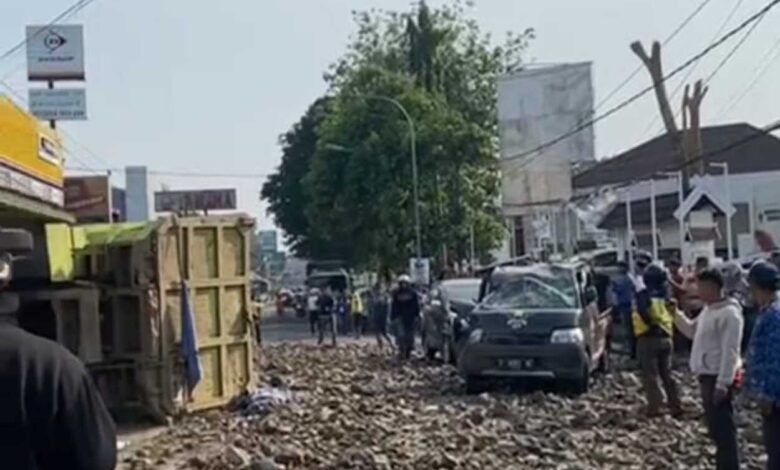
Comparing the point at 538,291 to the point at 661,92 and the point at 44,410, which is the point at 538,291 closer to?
the point at 661,92

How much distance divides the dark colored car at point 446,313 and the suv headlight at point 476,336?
4756 mm

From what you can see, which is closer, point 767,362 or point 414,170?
point 767,362

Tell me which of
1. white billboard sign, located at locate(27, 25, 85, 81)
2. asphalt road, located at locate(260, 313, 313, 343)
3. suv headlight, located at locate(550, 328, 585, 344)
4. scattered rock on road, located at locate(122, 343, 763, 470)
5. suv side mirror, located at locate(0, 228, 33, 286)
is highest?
white billboard sign, located at locate(27, 25, 85, 81)

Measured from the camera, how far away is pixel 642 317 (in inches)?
Result: 577

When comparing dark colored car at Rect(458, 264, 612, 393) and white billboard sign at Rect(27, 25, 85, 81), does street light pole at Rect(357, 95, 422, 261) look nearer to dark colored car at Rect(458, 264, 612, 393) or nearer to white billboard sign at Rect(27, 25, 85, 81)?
white billboard sign at Rect(27, 25, 85, 81)

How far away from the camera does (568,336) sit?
1873 cm

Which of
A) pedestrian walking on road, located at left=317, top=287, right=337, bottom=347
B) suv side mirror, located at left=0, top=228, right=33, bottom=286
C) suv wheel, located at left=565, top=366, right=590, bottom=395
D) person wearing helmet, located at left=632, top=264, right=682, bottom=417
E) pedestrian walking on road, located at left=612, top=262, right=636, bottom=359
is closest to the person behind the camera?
suv side mirror, located at left=0, top=228, right=33, bottom=286

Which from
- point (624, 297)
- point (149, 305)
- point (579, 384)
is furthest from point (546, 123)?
point (149, 305)

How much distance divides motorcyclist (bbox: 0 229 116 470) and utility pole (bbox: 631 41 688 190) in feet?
98.3

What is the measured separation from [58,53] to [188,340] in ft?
61.0

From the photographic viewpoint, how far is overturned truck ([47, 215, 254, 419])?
51.9ft

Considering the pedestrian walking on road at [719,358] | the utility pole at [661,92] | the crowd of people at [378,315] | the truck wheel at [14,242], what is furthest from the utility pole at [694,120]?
the truck wheel at [14,242]

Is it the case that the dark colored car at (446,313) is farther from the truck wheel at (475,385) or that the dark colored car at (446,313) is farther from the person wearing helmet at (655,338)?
the person wearing helmet at (655,338)

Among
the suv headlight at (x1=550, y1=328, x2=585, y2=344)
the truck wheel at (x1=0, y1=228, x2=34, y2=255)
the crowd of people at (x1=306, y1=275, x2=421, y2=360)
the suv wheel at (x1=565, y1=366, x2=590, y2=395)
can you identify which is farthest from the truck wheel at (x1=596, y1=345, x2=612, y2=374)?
the truck wheel at (x1=0, y1=228, x2=34, y2=255)
